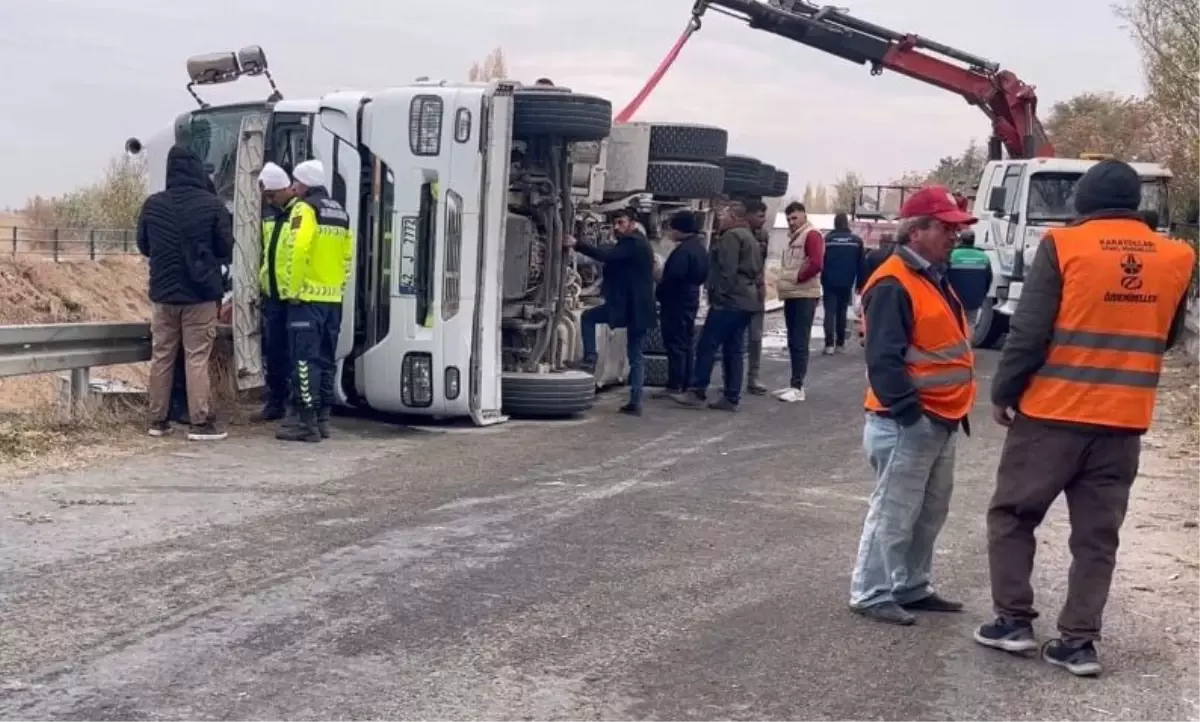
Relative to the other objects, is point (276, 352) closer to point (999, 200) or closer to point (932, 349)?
point (932, 349)

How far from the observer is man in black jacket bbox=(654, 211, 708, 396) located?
11.6m

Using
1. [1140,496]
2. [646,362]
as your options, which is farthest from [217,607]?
[646,362]

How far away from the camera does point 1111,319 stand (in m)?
5.03

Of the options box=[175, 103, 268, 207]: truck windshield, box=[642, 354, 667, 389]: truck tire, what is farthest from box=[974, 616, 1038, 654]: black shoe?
box=[642, 354, 667, 389]: truck tire

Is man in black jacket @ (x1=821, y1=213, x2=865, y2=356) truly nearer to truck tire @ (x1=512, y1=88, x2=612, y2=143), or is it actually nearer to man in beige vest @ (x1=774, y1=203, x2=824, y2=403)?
man in beige vest @ (x1=774, y1=203, x2=824, y2=403)

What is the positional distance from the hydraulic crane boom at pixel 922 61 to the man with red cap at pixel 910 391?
14355 mm

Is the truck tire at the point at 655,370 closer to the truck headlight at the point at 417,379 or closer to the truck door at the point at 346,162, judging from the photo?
the truck headlight at the point at 417,379

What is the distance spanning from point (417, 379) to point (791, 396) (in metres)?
4.12

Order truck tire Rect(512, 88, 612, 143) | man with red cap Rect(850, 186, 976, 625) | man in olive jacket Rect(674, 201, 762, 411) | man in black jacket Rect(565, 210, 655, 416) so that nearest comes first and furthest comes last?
man with red cap Rect(850, 186, 976, 625) < truck tire Rect(512, 88, 612, 143) < man in black jacket Rect(565, 210, 655, 416) < man in olive jacket Rect(674, 201, 762, 411)

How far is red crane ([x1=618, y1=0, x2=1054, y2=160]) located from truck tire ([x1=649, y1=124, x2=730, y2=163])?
22.5 ft

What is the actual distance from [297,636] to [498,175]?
16.9ft

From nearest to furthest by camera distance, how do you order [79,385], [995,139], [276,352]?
1. [79,385]
2. [276,352]
3. [995,139]

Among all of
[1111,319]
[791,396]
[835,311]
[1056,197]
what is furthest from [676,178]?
[1111,319]

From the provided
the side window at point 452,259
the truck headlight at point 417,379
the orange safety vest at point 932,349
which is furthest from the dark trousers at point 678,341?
the orange safety vest at point 932,349
